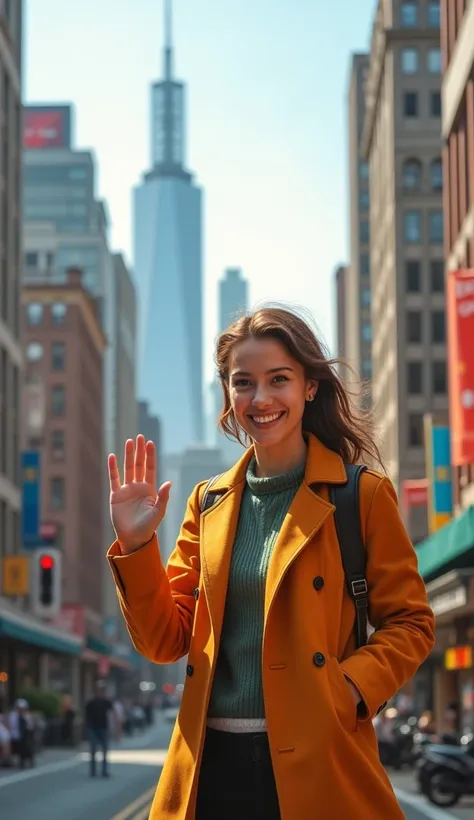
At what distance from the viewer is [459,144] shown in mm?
50094

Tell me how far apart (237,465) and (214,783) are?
88cm

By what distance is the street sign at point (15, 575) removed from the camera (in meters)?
59.8

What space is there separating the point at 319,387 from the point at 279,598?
0.73 metres

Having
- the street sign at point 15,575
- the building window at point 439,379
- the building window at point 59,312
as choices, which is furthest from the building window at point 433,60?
the street sign at point 15,575

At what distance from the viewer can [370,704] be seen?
3.86m

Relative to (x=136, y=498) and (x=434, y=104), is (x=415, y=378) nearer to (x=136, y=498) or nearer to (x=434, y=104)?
(x=434, y=104)

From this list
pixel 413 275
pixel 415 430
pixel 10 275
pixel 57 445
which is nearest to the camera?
pixel 10 275

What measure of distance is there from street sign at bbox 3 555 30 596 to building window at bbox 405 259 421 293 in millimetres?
40063

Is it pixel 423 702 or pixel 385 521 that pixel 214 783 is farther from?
pixel 423 702

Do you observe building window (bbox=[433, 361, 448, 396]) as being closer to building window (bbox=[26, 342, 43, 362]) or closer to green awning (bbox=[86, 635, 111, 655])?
green awning (bbox=[86, 635, 111, 655])

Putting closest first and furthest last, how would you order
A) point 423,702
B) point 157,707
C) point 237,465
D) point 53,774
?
1. point 237,465
2. point 53,774
3. point 423,702
4. point 157,707

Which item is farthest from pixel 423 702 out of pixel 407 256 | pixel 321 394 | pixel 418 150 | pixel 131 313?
pixel 131 313

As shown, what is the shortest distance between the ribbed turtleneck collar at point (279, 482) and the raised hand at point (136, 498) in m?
0.23

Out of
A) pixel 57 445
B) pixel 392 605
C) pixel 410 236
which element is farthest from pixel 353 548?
pixel 57 445
